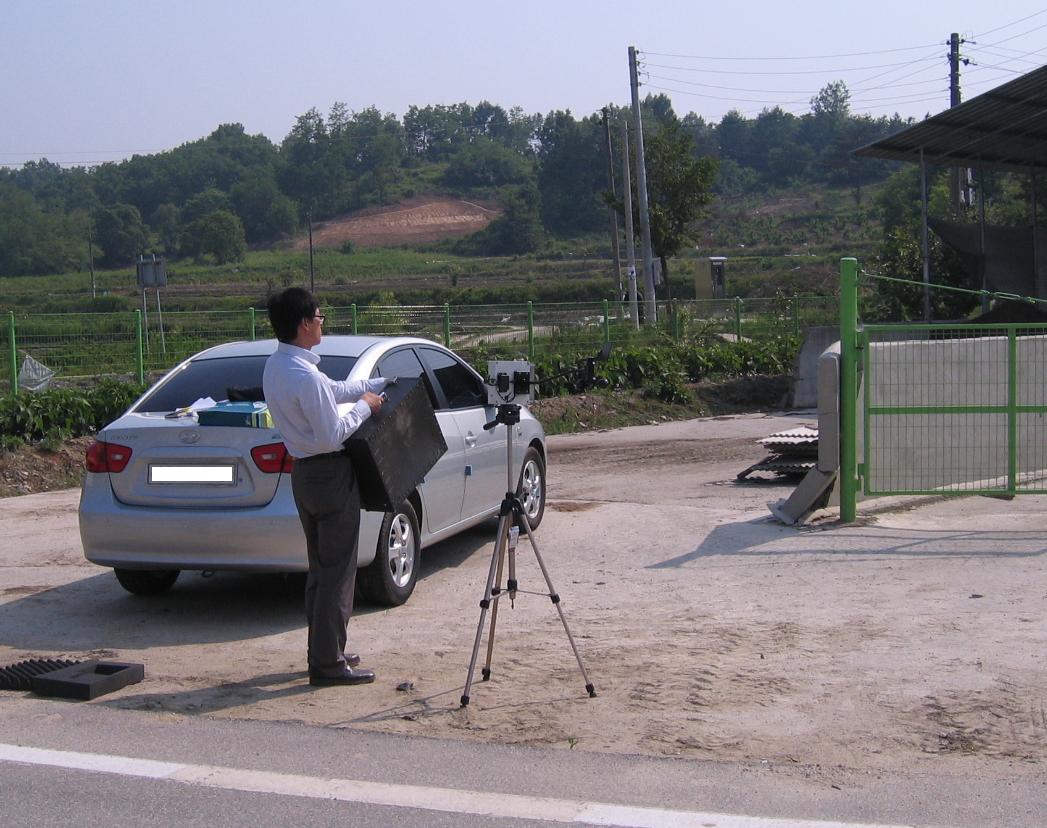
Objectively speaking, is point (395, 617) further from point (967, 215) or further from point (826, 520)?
point (967, 215)

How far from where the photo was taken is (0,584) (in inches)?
333

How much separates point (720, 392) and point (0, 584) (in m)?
16.4

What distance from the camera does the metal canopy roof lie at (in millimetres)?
21281

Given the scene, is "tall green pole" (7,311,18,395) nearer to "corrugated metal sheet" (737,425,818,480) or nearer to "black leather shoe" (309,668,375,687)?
"corrugated metal sheet" (737,425,818,480)

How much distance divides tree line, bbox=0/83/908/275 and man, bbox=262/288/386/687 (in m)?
85.2

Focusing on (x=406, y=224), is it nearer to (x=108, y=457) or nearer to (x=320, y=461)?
(x=108, y=457)

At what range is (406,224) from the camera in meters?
134

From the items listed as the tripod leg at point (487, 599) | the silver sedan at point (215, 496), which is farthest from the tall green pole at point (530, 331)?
the tripod leg at point (487, 599)

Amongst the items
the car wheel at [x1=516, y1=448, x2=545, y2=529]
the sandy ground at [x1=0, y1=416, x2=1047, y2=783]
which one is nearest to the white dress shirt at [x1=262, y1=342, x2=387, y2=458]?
the sandy ground at [x1=0, y1=416, x2=1047, y2=783]

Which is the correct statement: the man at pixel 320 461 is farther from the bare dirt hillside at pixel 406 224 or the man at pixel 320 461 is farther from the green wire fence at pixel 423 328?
the bare dirt hillside at pixel 406 224

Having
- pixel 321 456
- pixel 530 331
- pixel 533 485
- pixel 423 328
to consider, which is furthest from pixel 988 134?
pixel 321 456

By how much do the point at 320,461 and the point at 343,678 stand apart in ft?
3.51

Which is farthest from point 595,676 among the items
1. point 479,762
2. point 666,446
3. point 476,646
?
point 666,446

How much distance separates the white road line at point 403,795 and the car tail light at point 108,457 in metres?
2.41
